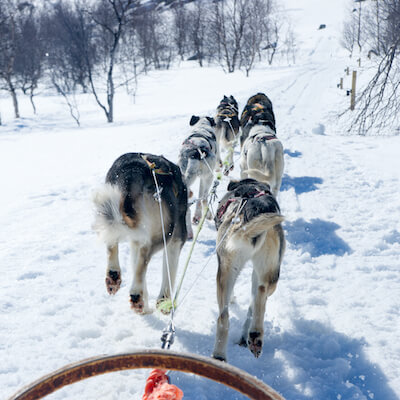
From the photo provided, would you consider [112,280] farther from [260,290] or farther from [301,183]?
[301,183]

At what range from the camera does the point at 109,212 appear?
8.13 ft

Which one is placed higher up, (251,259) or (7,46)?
(7,46)

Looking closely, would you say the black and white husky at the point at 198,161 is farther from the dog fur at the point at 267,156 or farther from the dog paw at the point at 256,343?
the dog paw at the point at 256,343

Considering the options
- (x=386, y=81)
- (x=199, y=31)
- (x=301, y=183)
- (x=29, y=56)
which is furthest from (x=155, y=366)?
(x=199, y=31)

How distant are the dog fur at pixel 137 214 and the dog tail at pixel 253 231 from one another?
667 millimetres

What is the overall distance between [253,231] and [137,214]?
883 mm

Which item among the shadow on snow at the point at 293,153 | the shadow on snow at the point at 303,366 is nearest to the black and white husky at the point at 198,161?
the shadow on snow at the point at 303,366

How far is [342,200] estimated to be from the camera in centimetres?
575

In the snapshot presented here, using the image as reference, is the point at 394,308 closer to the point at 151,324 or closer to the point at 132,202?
the point at 151,324

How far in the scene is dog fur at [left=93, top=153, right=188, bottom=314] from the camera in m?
2.50

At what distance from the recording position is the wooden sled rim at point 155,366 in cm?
125

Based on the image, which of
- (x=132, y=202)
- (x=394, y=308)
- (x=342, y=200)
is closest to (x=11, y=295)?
(x=132, y=202)

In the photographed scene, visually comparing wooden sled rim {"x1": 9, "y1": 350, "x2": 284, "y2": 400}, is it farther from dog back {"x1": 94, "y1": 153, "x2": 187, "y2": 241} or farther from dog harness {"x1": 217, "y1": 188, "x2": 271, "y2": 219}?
dog harness {"x1": 217, "y1": 188, "x2": 271, "y2": 219}

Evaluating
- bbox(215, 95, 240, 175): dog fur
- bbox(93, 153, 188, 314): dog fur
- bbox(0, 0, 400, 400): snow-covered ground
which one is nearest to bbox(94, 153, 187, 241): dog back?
bbox(93, 153, 188, 314): dog fur
